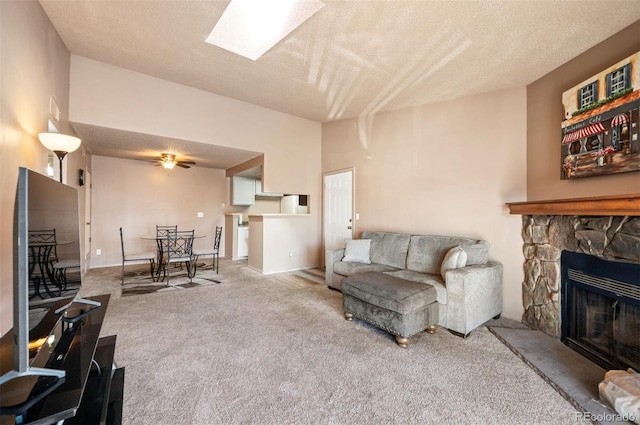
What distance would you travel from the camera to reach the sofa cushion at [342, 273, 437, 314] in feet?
7.82

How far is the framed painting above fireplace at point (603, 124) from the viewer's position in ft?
6.52

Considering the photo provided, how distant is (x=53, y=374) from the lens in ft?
3.21

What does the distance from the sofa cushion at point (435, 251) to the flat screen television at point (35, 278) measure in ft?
10.7

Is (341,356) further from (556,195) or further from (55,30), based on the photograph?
(55,30)

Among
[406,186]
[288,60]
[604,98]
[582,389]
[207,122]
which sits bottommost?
[582,389]

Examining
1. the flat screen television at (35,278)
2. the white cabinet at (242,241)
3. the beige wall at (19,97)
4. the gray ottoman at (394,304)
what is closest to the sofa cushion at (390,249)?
the gray ottoman at (394,304)

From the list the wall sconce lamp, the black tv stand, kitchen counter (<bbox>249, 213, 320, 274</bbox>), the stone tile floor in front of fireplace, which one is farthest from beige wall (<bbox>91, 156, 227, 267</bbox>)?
the stone tile floor in front of fireplace

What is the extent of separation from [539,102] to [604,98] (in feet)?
2.32

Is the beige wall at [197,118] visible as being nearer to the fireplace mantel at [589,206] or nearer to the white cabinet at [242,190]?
the white cabinet at [242,190]

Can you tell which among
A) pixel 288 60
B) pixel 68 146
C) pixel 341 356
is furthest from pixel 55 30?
pixel 341 356

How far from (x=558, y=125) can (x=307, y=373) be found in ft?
10.8

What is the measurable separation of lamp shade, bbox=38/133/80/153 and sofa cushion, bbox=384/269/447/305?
11.5 feet

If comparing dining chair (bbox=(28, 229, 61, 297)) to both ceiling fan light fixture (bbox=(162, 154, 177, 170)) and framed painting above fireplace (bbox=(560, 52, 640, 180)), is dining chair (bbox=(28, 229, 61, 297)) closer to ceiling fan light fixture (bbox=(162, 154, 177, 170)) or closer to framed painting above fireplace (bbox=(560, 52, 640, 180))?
framed painting above fireplace (bbox=(560, 52, 640, 180))

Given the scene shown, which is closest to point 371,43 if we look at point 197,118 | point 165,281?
point 197,118
